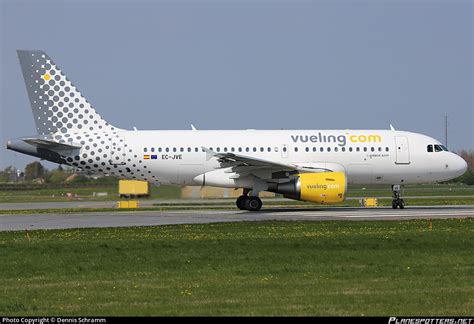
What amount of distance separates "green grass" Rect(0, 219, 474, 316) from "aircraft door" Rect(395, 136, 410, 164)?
41.7 feet

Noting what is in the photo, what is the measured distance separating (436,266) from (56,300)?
7375 mm

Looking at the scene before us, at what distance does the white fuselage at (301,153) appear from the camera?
37156 millimetres

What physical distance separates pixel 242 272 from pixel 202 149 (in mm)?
21990

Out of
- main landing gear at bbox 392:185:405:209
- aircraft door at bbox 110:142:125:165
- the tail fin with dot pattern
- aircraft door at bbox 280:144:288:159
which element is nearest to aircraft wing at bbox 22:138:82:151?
the tail fin with dot pattern

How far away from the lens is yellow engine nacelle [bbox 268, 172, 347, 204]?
112ft

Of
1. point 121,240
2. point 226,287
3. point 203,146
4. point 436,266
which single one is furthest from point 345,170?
point 226,287

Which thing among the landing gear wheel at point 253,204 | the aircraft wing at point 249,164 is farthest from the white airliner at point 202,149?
the aircraft wing at point 249,164

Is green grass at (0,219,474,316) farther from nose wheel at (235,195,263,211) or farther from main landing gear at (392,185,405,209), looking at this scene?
main landing gear at (392,185,405,209)

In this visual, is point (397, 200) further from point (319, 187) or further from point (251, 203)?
point (251, 203)

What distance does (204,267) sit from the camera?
16.3 meters

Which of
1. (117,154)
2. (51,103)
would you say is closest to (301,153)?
(117,154)

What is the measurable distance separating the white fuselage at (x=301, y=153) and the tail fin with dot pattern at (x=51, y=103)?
176 cm

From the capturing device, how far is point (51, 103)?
3784 centimetres

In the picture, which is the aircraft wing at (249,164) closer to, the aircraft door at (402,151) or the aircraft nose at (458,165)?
the aircraft door at (402,151)
